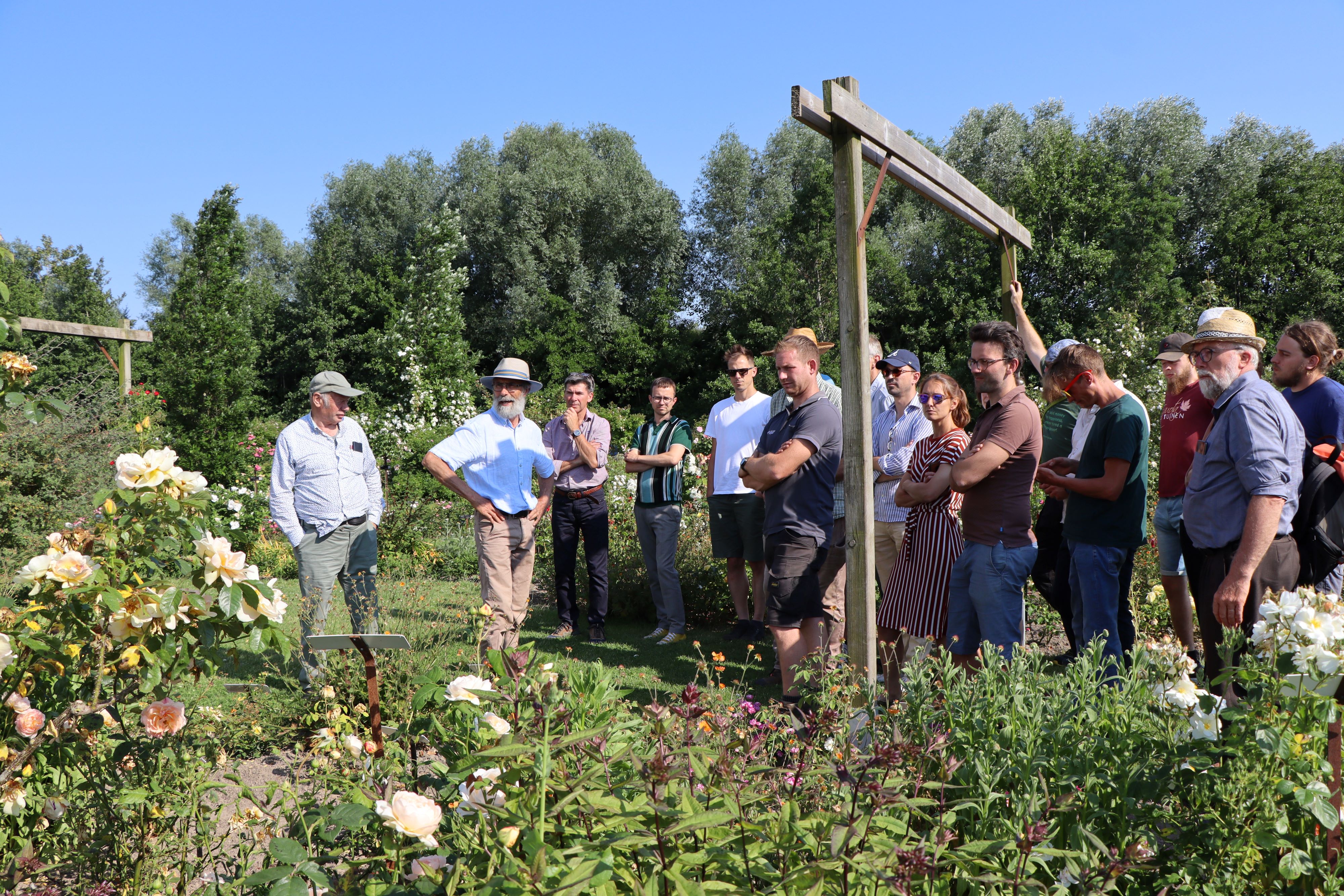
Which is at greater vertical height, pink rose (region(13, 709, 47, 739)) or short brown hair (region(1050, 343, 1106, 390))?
short brown hair (region(1050, 343, 1106, 390))

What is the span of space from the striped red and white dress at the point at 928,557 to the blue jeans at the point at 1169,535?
59.7 inches

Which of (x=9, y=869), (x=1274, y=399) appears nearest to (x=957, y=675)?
(x=1274, y=399)

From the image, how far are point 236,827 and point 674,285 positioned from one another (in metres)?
30.7

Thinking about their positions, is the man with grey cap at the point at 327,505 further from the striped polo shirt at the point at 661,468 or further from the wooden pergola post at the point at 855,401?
the wooden pergola post at the point at 855,401

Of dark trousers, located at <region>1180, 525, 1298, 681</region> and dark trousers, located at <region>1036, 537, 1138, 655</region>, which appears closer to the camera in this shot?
dark trousers, located at <region>1180, 525, 1298, 681</region>

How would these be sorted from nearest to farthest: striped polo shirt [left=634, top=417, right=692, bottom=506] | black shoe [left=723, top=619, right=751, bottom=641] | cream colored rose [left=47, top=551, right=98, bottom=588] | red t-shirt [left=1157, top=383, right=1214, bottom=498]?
1. cream colored rose [left=47, top=551, right=98, bottom=588]
2. red t-shirt [left=1157, top=383, right=1214, bottom=498]
3. black shoe [left=723, top=619, right=751, bottom=641]
4. striped polo shirt [left=634, top=417, right=692, bottom=506]

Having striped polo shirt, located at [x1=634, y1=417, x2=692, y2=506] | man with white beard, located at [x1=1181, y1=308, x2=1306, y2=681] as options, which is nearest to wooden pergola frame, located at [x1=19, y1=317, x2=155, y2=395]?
striped polo shirt, located at [x1=634, y1=417, x2=692, y2=506]

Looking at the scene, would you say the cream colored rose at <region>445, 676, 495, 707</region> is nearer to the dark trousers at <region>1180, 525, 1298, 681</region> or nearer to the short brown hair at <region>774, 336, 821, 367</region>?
the short brown hair at <region>774, 336, 821, 367</region>

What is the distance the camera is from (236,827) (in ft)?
8.29

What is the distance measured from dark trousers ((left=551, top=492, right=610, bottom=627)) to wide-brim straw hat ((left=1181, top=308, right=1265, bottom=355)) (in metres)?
4.22

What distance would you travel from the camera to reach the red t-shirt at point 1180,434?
4.34 m

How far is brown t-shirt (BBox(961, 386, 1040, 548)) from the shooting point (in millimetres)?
3357

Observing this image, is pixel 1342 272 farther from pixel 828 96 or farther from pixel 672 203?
pixel 828 96

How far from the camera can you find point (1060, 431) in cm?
486
